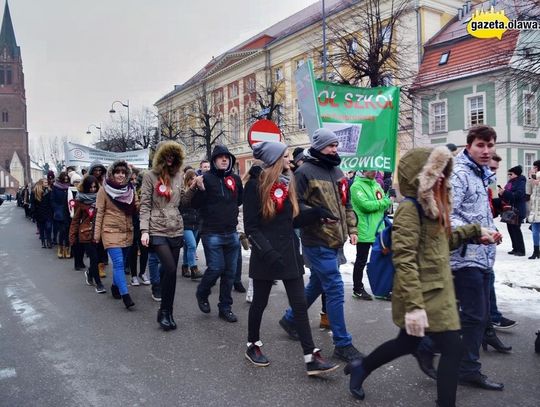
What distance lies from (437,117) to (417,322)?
30.8 m

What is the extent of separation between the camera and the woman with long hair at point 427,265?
3.20 m

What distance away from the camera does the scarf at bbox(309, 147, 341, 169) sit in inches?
179

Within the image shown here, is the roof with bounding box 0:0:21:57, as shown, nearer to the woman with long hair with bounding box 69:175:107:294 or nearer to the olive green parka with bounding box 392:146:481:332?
the woman with long hair with bounding box 69:175:107:294

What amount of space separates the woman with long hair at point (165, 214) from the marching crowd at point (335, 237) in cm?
1

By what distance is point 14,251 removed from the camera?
13.2 metres

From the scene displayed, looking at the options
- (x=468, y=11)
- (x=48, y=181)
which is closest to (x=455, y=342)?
(x=48, y=181)

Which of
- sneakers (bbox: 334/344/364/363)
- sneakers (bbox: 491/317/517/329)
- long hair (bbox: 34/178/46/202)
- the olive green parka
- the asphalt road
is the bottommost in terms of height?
the asphalt road

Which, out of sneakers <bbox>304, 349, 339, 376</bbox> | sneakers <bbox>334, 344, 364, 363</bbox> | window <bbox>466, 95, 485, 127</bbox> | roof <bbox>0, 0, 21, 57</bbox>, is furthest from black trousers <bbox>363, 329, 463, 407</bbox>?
roof <bbox>0, 0, 21, 57</bbox>

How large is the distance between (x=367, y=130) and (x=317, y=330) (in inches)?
117

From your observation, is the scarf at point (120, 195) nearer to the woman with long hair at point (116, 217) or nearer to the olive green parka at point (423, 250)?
the woman with long hair at point (116, 217)

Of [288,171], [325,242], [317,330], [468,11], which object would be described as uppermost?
[468,11]

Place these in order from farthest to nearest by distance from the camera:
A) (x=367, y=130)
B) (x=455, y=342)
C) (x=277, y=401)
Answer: (x=367, y=130) → (x=277, y=401) → (x=455, y=342)

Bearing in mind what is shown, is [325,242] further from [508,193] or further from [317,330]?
[508,193]

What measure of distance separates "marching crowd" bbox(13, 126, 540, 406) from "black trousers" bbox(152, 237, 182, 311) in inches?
0.6
